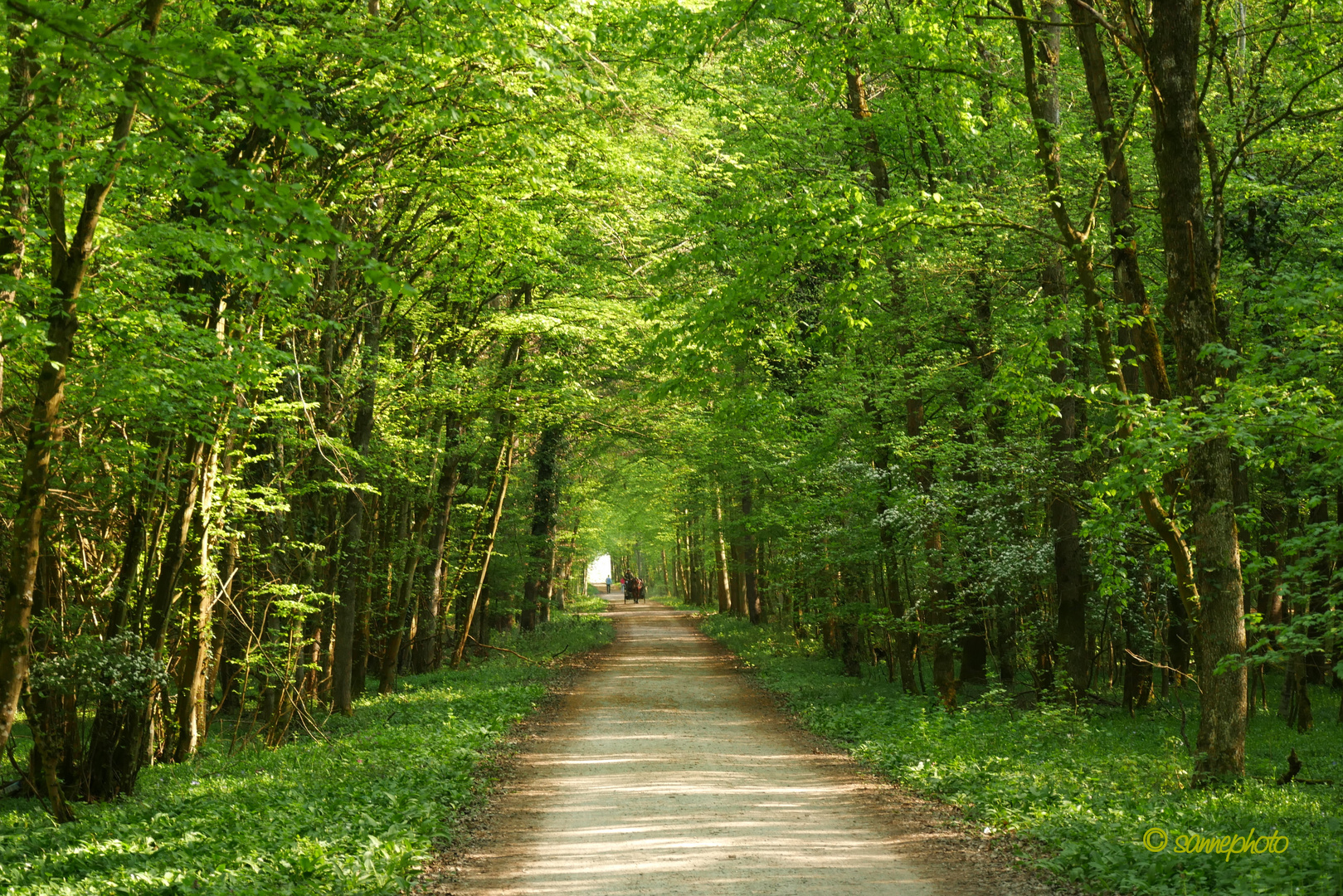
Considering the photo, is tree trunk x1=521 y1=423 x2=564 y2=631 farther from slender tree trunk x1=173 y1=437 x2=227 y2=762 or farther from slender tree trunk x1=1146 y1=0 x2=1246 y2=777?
slender tree trunk x1=1146 y1=0 x2=1246 y2=777

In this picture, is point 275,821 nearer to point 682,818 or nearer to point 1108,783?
point 682,818

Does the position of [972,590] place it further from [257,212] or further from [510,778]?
[257,212]

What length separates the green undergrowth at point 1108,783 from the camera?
613cm

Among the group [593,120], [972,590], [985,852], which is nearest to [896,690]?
[972,590]

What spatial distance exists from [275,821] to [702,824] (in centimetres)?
356

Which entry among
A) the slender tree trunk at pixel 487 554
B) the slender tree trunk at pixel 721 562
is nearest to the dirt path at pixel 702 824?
the slender tree trunk at pixel 487 554

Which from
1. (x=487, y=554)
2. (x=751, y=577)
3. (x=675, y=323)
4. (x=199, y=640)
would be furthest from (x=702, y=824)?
(x=751, y=577)

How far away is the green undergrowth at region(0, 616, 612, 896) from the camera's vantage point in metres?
6.43

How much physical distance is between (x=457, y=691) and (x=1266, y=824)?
511 inches

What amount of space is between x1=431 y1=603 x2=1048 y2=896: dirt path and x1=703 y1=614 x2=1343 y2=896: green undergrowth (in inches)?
20.7

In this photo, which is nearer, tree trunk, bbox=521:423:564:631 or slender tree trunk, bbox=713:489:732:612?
tree trunk, bbox=521:423:564:631

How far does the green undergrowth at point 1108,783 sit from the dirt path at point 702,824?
526mm

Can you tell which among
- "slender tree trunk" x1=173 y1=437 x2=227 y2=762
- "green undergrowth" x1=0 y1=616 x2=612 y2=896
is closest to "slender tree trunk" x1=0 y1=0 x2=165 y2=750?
"green undergrowth" x1=0 y1=616 x2=612 y2=896

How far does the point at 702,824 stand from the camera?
27.5 feet
